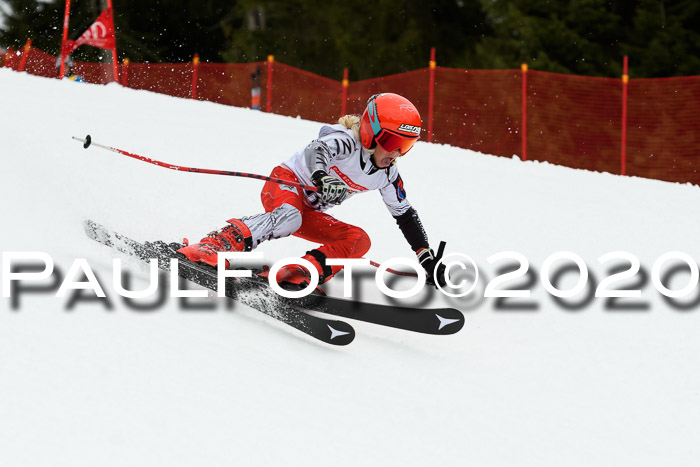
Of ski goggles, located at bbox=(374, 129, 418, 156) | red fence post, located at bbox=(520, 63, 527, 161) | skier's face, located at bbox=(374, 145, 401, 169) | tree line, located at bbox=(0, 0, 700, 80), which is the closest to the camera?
ski goggles, located at bbox=(374, 129, 418, 156)

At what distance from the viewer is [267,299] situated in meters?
4.01

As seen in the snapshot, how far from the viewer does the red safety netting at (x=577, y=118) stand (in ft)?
33.9

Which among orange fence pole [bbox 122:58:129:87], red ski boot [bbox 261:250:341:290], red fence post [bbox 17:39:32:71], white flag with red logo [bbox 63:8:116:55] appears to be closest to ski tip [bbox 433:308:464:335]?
red ski boot [bbox 261:250:341:290]

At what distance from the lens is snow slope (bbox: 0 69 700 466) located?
8.91 ft

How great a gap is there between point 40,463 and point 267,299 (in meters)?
1.77

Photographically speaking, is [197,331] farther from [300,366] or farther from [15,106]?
[15,106]

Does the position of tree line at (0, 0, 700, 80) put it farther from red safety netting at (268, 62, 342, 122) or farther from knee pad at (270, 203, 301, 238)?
knee pad at (270, 203, 301, 238)

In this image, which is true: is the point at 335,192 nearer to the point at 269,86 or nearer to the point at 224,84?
the point at 269,86

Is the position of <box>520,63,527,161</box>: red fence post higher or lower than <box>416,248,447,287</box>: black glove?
higher

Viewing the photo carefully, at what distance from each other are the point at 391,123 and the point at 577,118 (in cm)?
748

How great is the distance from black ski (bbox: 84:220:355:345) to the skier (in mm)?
107

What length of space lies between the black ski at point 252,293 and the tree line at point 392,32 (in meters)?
13.0

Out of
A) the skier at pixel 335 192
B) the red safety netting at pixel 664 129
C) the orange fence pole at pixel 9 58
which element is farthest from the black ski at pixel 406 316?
the orange fence pole at pixel 9 58

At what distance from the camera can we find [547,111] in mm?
10711
